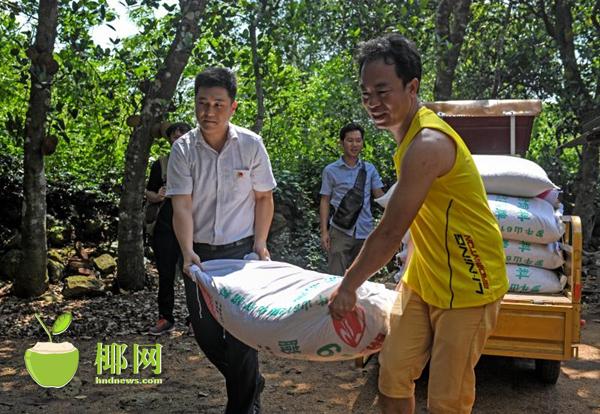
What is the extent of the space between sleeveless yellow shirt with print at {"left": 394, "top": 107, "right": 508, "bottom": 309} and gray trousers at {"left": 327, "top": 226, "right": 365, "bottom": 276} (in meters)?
3.61

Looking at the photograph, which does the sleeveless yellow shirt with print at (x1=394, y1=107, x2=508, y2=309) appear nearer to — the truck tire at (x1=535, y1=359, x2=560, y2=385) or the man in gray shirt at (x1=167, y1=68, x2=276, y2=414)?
the man in gray shirt at (x1=167, y1=68, x2=276, y2=414)

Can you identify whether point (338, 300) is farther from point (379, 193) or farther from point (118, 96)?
point (118, 96)

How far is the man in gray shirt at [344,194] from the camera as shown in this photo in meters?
6.11

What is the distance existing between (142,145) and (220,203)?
4059 mm

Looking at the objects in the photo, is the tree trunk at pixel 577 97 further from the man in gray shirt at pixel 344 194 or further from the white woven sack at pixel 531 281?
the white woven sack at pixel 531 281

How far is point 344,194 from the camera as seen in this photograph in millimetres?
6137

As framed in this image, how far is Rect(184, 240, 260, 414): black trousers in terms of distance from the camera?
337 cm

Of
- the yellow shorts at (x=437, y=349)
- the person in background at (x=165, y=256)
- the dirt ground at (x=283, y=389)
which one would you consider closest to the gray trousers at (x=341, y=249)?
the dirt ground at (x=283, y=389)

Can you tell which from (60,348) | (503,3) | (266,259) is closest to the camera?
(266,259)

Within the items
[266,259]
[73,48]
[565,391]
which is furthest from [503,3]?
[266,259]

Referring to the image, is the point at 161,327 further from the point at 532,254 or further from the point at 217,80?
the point at 532,254

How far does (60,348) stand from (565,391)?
3.92 meters

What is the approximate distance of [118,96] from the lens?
9.27m

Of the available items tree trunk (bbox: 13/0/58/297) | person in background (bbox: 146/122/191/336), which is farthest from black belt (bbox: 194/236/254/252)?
tree trunk (bbox: 13/0/58/297)
